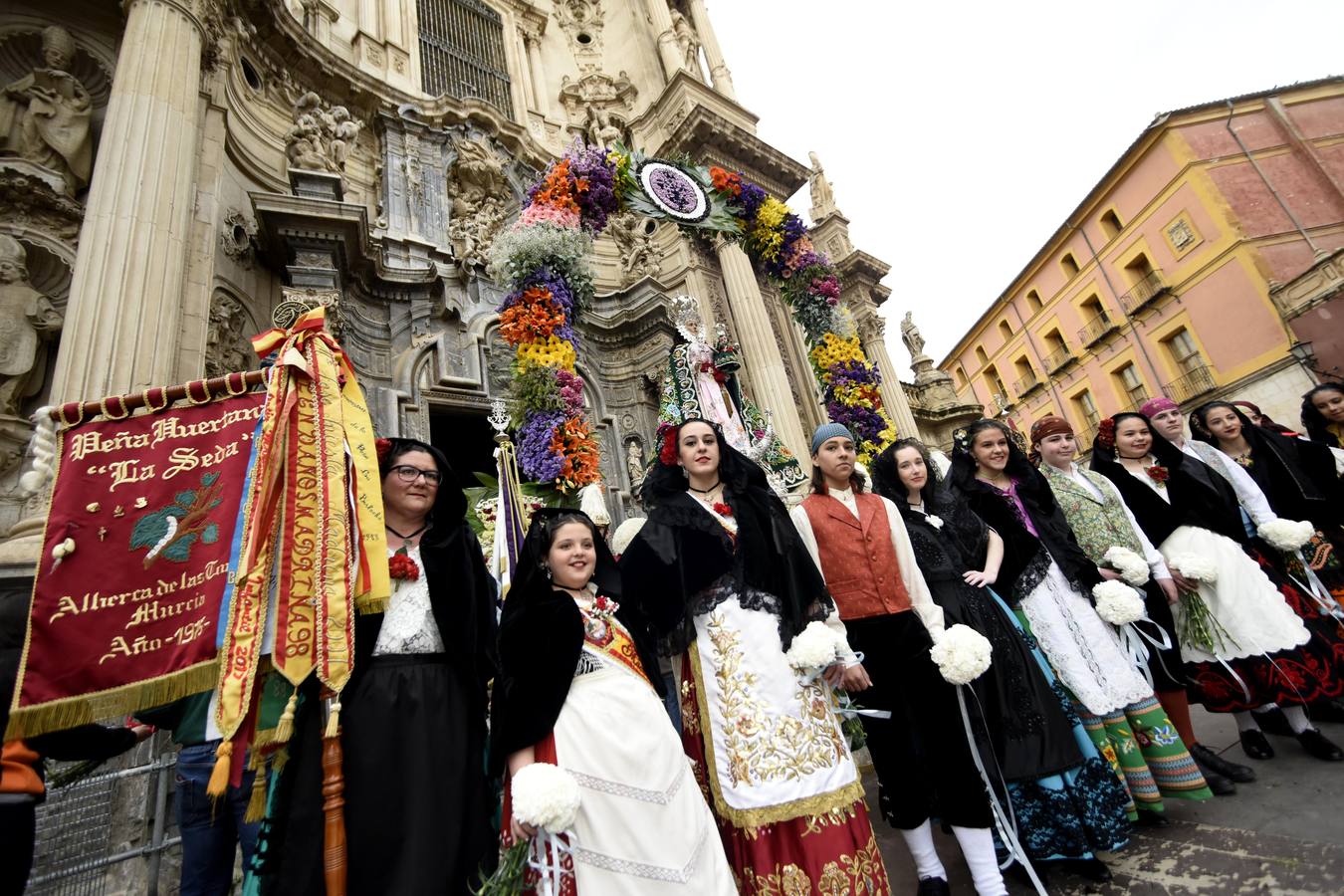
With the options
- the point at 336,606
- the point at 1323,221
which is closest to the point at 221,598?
the point at 336,606

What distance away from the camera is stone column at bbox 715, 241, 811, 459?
9523 millimetres

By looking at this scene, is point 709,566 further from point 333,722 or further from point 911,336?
point 911,336

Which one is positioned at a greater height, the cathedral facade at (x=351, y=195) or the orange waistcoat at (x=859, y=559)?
the cathedral facade at (x=351, y=195)

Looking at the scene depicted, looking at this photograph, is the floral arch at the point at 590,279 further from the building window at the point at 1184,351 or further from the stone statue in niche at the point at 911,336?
the building window at the point at 1184,351

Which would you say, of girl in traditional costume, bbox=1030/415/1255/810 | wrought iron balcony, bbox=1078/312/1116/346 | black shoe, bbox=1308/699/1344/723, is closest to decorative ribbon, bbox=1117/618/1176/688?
girl in traditional costume, bbox=1030/415/1255/810

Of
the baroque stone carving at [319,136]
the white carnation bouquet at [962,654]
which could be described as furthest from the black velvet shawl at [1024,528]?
the baroque stone carving at [319,136]

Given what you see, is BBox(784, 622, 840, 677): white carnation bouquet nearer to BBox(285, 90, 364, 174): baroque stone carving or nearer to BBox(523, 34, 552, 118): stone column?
BBox(285, 90, 364, 174): baroque stone carving

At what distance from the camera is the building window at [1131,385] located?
20.3 metres

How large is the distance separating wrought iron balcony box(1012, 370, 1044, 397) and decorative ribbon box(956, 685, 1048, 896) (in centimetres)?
2770

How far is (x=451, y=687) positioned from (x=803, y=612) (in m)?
1.50

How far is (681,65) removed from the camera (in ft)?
44.5

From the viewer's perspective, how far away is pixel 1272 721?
10.8 feet

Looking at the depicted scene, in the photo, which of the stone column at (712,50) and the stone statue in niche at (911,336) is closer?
the stone column at (712,50)

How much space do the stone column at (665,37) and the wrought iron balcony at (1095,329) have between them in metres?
18.7
